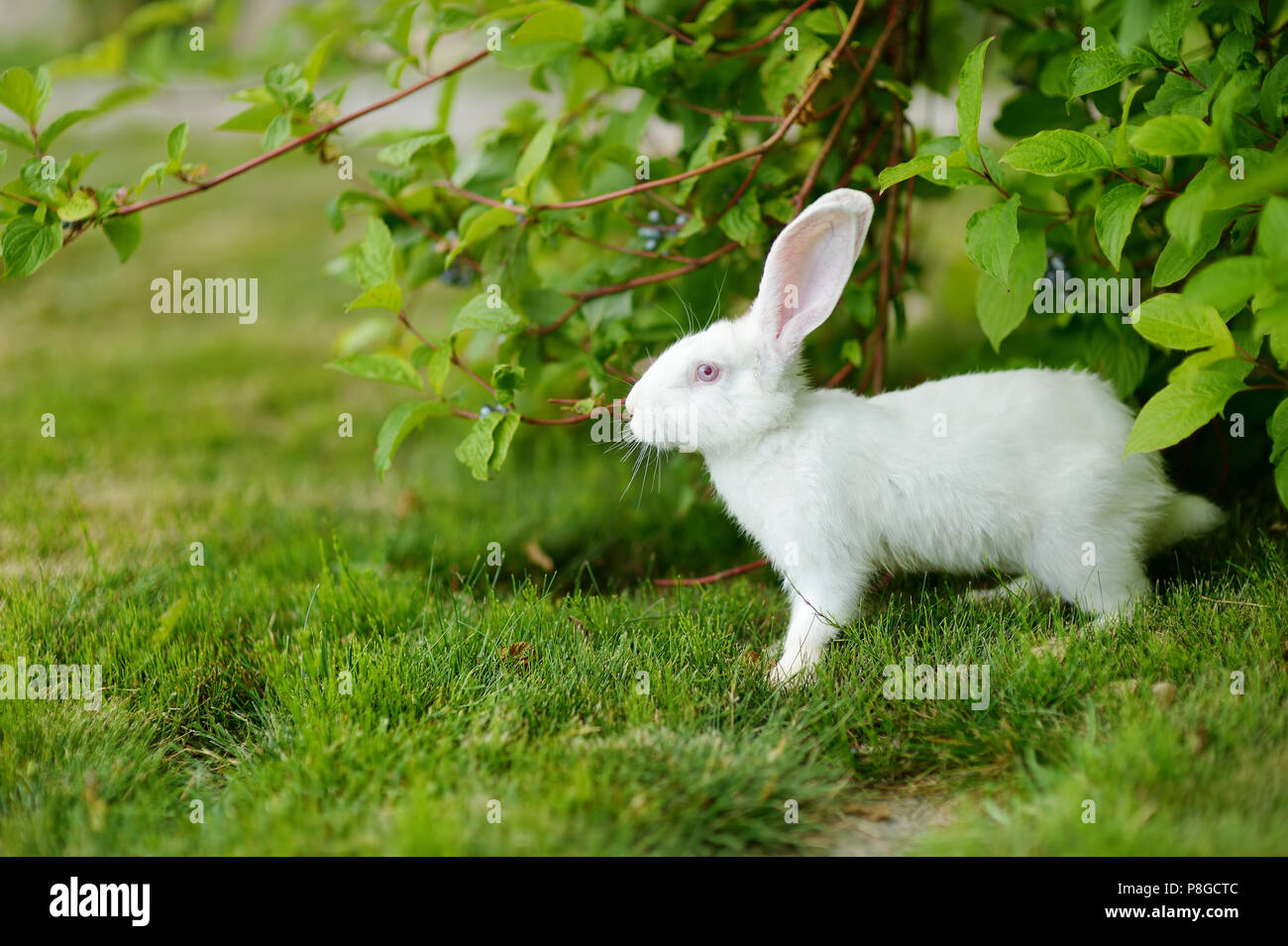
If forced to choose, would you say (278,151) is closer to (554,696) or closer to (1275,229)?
(554,696)

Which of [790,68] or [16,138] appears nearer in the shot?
[16,138]

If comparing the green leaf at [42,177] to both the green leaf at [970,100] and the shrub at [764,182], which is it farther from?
the green leaf at [970,100]

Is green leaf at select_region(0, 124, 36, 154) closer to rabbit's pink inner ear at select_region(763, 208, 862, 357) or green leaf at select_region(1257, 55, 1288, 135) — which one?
rabbit's pink inner ear at select_region(763, 208, 862, 357)

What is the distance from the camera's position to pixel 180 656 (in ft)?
9.33

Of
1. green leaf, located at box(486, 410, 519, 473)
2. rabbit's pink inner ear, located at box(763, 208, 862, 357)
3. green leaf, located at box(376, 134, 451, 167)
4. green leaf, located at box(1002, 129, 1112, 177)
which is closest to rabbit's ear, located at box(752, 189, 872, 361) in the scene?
rabbit's pink inner ear, located at box(763, 208, 862, 357)

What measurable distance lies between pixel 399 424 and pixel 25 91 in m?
1.26

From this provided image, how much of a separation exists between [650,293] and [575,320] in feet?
1.13

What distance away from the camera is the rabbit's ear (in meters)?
2.71

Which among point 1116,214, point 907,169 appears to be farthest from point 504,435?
point 1116,214

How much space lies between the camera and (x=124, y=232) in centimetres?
306

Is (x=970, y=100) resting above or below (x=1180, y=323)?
above

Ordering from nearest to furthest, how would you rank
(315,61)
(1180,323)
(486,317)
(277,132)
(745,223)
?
(1180,323) → (486,317) → (277,132) → (315,61) → (745,223)

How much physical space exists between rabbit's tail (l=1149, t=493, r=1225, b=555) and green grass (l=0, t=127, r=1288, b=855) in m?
0.12
